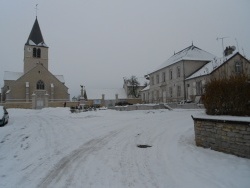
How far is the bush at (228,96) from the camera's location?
8649mm

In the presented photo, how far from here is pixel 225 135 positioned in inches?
314

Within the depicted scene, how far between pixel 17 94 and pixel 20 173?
58067 millimetres

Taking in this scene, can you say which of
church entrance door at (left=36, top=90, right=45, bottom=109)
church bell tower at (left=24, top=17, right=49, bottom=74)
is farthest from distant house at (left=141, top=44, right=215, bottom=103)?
church bell tower at (left=24, top=17, right=49, bottom=74)

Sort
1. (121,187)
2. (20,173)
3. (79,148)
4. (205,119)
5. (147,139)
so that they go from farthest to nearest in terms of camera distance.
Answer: (147,139) → (79,148) → (205,119) → (20,173) → (121,187)

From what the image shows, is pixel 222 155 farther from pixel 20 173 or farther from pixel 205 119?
pixel 20 173

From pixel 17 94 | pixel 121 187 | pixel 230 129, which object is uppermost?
pixel 17 94

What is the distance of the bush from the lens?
28.4 ft

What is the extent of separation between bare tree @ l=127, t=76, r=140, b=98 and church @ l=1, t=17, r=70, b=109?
76.9 feet

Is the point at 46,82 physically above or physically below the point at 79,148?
above

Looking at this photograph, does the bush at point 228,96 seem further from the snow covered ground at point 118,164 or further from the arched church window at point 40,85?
the arched church window at point 40,85

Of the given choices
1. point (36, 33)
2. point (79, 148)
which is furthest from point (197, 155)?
→ point (36, 33)

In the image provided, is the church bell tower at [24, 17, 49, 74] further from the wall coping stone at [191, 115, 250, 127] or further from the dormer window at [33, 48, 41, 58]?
the wall coping stone at [191, 115, 250, 127]

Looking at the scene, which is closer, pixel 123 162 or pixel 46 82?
pixel 123 162

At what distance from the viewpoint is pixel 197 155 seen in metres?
7.98
